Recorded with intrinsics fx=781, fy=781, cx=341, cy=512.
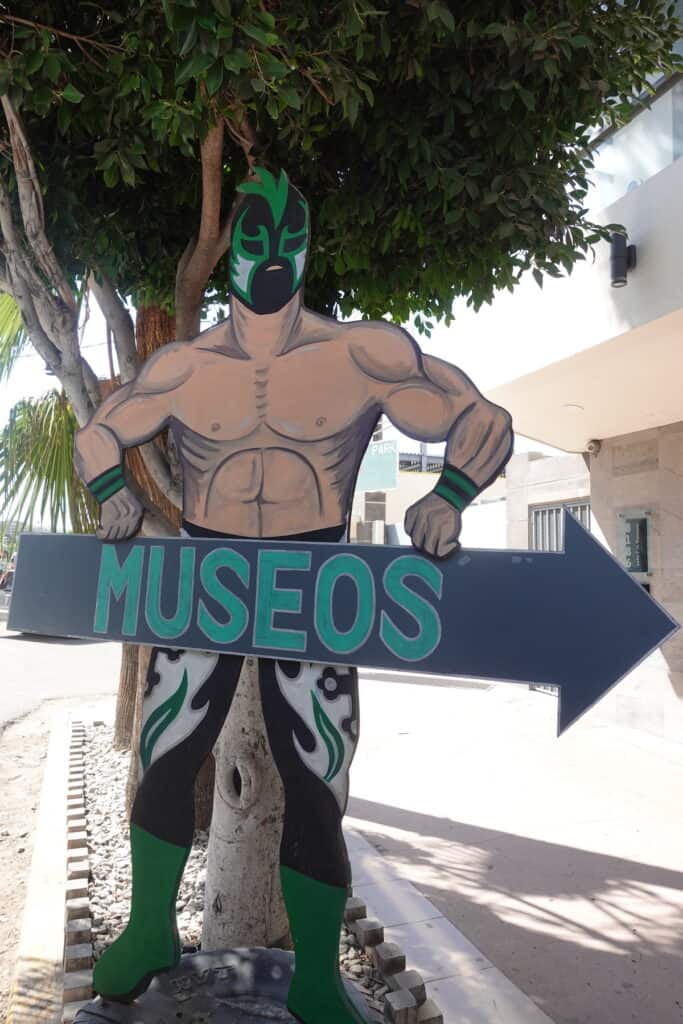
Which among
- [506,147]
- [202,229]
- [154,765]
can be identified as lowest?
[154,765]

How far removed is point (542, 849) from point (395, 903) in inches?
50.6

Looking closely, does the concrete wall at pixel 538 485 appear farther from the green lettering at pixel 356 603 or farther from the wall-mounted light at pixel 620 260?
the green lettering at pixel 356 603

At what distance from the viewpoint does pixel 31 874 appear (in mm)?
4246

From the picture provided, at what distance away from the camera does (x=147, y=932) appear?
264 cm

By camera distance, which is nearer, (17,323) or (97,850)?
(97,850)

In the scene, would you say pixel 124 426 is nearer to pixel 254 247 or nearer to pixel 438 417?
pixel 254 247

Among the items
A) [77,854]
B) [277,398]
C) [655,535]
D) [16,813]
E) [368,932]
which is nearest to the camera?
[277,398]

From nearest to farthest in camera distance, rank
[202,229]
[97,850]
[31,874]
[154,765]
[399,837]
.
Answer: [154,765] < [202,229] < [31,874] < [97,850] < [399,837]

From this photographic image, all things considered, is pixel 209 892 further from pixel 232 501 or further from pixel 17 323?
pixel 17 323

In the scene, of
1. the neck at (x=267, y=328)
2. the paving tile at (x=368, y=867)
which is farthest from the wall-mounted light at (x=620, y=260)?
the paving tile at (x=368, y=867)

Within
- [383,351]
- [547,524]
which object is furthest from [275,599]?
[547,524]

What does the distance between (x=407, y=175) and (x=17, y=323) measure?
3.29 m

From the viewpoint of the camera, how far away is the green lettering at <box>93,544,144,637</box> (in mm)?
2850

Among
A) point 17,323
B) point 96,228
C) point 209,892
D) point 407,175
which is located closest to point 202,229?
point 96,228
